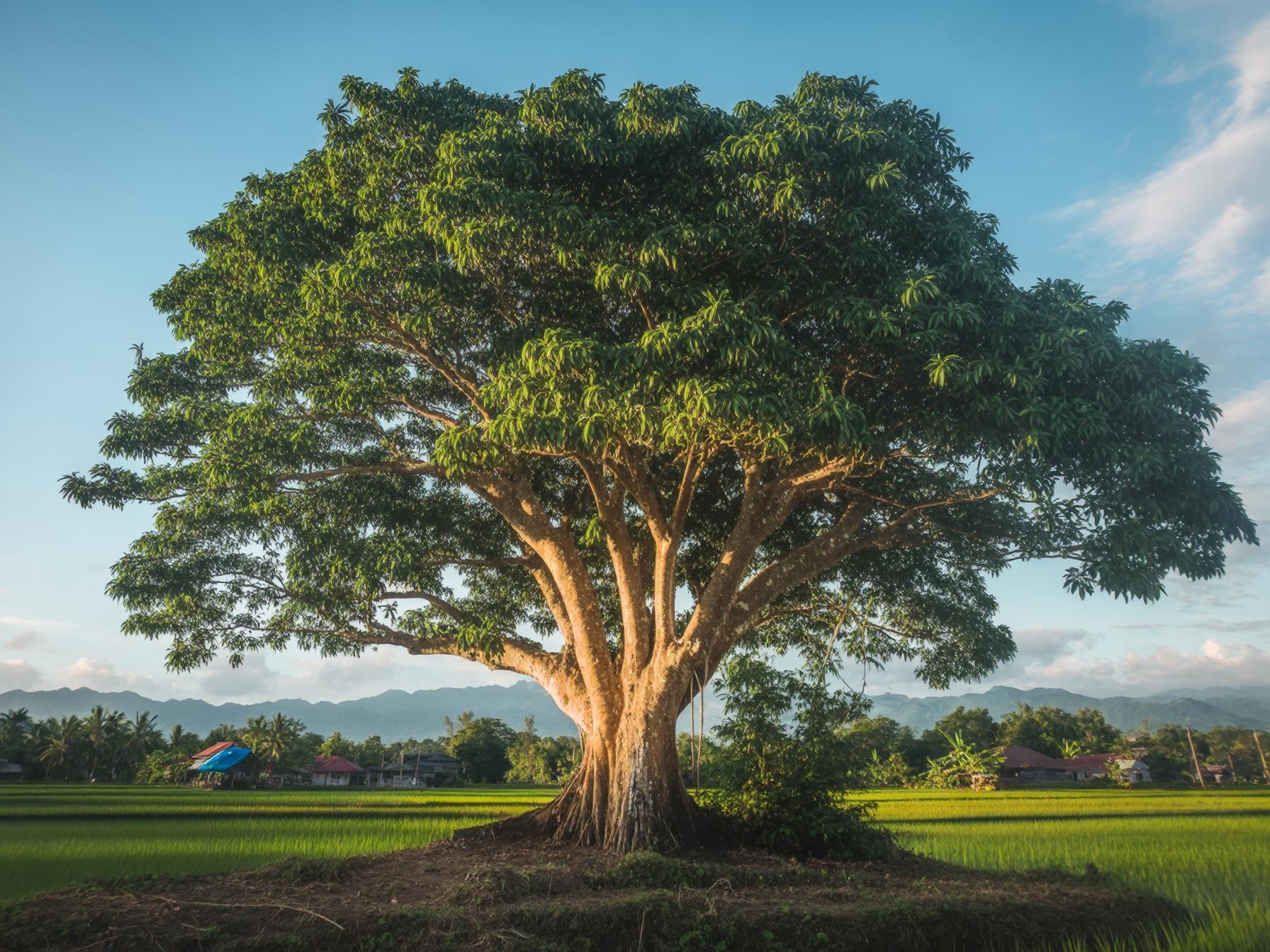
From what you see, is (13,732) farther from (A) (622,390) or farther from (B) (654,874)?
(A) (622,390)

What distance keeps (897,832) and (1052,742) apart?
81.6m

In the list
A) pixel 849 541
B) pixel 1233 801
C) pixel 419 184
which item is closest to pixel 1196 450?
pixel 849 541

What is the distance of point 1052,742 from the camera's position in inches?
3177

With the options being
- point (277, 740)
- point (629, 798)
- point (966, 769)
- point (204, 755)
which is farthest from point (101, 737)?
point (629, 798)

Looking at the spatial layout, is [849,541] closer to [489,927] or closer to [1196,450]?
[1196,450]

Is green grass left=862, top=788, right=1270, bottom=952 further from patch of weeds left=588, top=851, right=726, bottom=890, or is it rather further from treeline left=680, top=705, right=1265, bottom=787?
treeline left=680, top=705, right=1265, bottom=787

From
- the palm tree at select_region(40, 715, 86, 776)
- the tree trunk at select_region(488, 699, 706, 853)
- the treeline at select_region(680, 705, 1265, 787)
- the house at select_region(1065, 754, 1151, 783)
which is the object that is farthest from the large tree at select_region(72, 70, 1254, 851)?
the house at select_region(1065, 754, 1151, 783)

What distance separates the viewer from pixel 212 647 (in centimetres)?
1416

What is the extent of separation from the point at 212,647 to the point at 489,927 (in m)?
9.65

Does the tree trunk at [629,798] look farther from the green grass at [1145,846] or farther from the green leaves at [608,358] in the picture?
the green grass at [1145,846]

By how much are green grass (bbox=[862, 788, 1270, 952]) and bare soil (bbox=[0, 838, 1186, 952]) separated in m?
0.86

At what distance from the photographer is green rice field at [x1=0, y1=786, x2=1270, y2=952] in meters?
9.80

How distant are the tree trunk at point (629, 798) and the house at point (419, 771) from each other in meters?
64.6

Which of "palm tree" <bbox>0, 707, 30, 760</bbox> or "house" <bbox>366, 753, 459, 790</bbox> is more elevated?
"palm tree" <bbox>0, 707, 30, 760</bbox>
